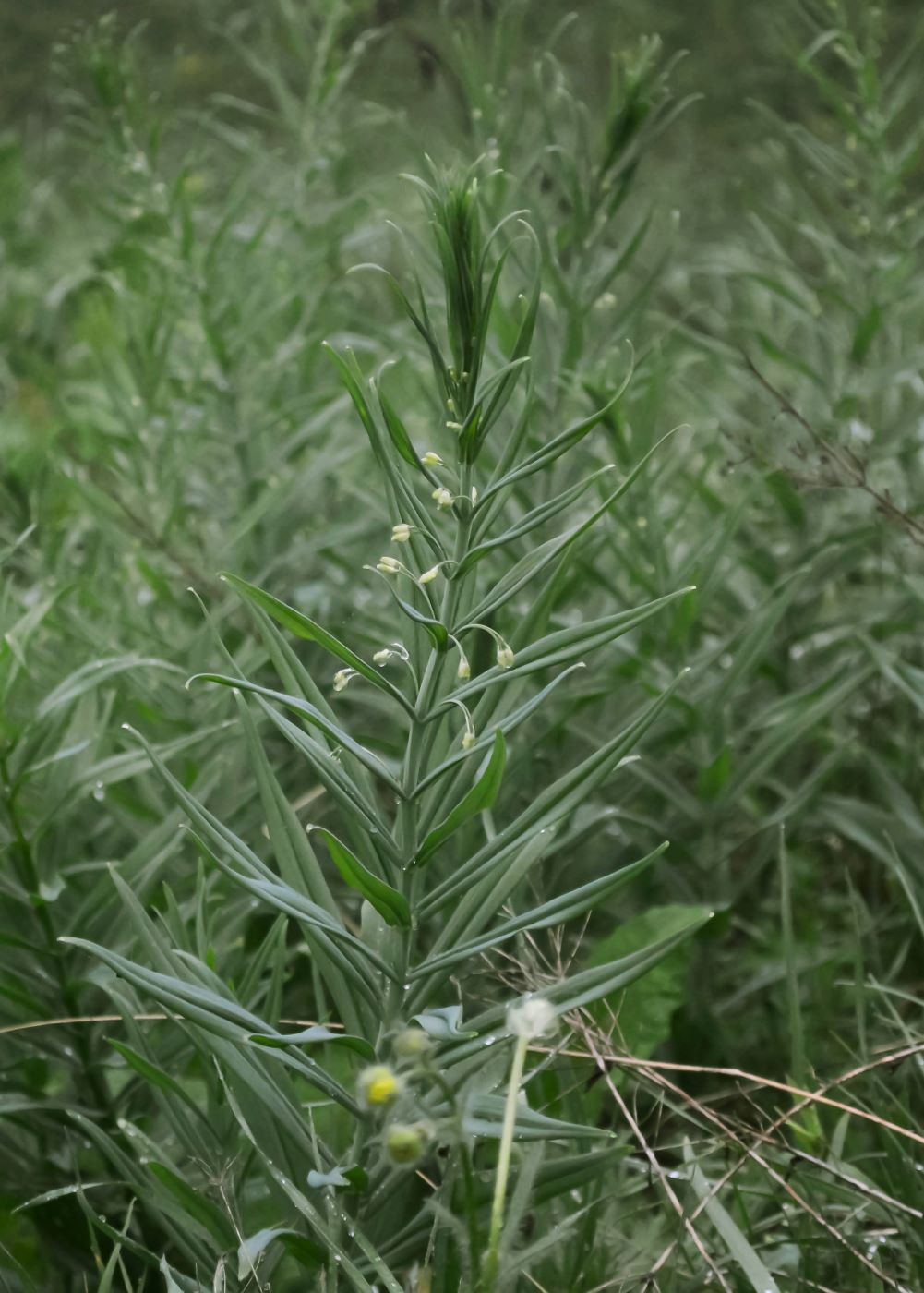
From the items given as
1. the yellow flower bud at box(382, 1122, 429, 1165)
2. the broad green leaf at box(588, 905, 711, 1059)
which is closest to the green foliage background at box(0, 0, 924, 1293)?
the broad green leaf at box(588, 905, 711, 1059)

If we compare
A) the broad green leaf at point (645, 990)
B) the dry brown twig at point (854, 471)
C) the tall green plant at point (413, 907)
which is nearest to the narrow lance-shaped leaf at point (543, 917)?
the tall green plant at point (413, 907)

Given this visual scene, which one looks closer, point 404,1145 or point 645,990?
point 404,1145

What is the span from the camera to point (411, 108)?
310cm

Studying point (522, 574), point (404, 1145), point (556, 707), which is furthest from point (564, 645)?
point (556, 707)

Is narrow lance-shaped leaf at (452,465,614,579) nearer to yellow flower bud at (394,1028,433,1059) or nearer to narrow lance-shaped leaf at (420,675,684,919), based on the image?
narrow lance-shaped leaf at (420,675,684,919)

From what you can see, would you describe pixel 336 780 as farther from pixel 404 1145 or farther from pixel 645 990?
pixel 645 990

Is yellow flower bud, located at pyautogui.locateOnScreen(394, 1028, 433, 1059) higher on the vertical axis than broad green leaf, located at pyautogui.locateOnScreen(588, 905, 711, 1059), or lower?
higher

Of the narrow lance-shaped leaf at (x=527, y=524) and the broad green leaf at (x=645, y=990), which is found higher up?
the narrow lance-shaped leaf at (x=527, y=524)

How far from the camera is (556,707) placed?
3.62 feet

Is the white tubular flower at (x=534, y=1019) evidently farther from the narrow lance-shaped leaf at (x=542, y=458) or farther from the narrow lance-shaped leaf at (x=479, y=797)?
the narrow lance-shaped leaf at (x=542, y=458)

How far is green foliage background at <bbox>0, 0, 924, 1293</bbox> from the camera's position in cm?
80

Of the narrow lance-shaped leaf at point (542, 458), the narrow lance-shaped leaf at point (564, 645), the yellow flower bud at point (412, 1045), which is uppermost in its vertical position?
the narrow lance-shaped leaf at point (542, 458)

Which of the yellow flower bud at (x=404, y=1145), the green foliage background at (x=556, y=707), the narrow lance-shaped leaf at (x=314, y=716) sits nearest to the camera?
the yellow flower bud at (x=404, y=1145)

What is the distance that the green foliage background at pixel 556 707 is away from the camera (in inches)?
31.5
